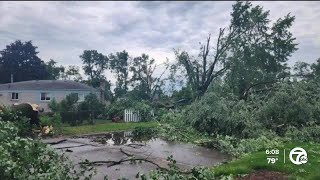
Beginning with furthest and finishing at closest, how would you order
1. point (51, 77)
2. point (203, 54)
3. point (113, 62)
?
1. point (203, 54)
2. point (51, 77)
3. point (113, 62)

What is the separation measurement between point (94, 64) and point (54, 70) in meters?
0.60

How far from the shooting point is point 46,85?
4594mm

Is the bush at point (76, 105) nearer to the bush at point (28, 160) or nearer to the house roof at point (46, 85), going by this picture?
the house roof at point (46, 85)

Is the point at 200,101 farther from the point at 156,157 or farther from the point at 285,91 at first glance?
the point at 156,157

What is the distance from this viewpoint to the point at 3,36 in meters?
3.23

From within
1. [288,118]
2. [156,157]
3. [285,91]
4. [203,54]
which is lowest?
[156,157]

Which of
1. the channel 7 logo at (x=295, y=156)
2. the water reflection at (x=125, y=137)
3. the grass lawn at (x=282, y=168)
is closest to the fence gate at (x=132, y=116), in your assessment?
the water reflection at (x=125, y=137)

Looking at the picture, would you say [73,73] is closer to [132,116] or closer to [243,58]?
[132,116]

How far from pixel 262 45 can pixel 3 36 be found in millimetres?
10256

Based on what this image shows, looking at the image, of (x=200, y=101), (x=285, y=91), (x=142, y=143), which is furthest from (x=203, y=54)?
(x=142, y=143)

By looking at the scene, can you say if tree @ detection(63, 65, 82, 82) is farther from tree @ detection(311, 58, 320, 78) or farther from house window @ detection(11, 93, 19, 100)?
tree @ detection(311, 58, 320, 78)

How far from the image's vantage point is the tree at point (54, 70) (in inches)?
156

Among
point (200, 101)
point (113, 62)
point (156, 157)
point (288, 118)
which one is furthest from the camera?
point (200, 101)

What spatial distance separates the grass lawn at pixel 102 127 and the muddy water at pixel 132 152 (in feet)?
0.69
